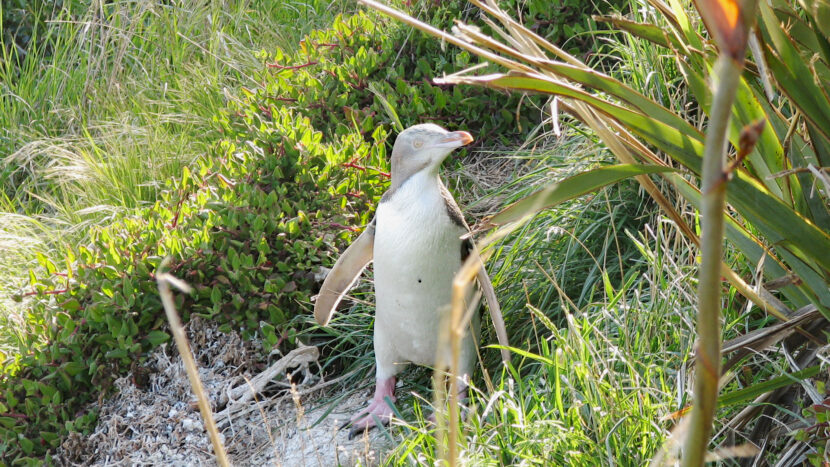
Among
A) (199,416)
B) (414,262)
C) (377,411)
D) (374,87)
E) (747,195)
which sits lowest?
(199,416)

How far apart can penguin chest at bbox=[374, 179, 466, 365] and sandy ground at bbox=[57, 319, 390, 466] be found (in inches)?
17.4

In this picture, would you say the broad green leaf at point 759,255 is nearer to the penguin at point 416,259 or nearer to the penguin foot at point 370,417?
the penguin at point 416,259

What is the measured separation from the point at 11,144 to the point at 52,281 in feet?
8.44

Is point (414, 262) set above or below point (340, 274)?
above

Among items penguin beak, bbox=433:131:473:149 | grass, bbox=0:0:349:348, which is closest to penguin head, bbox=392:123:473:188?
penguin beak, bbox=433:131:473:149

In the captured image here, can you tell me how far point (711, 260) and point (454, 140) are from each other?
2.17 m

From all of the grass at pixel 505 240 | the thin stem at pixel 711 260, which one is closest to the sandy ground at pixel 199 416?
the grass at pixel 505 240

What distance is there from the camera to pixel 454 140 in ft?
9.09

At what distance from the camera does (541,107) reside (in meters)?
4.27

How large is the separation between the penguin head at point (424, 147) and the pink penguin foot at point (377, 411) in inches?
27.9

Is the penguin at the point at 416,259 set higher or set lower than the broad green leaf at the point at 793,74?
lower

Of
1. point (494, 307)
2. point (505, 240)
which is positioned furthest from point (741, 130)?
point (505, 240)

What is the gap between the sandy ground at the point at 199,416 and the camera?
319cm

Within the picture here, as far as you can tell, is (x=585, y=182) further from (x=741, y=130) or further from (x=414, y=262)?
(x=414, y=262)
